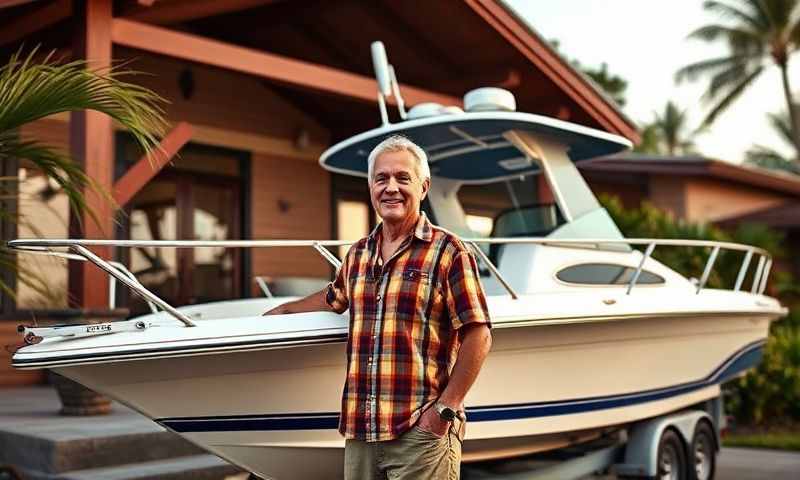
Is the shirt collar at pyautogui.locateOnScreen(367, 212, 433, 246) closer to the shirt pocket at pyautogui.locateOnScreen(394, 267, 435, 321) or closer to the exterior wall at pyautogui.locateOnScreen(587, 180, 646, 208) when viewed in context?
the shirt pocket at pyautogui.locateOnScreen(394, 267, 435, 321)

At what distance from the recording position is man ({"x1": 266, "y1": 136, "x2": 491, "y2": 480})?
2.99m

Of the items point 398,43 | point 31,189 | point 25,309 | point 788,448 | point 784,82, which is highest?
point 784,82

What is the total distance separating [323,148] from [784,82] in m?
25.2

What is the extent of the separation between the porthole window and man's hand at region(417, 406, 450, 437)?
2.50 meters

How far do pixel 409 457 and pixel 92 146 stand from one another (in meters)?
4.41

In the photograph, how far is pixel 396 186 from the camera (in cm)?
312

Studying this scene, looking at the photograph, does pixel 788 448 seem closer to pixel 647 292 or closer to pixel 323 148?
pixel 647 292

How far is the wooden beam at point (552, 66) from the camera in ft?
29.8

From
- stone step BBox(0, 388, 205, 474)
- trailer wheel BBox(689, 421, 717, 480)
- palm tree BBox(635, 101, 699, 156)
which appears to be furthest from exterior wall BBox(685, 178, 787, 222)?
palm tree BBox(635, 101, 699, 156)

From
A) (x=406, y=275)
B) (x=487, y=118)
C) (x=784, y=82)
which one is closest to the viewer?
(x=406, y=275)

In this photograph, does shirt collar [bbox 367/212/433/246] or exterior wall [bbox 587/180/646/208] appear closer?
shirt collar [bbox 367/212/433/246]

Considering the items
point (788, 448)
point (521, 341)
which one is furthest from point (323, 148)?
point (521, 341)

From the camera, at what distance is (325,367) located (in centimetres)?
422

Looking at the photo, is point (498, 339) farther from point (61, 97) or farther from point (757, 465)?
point (757, 465)
